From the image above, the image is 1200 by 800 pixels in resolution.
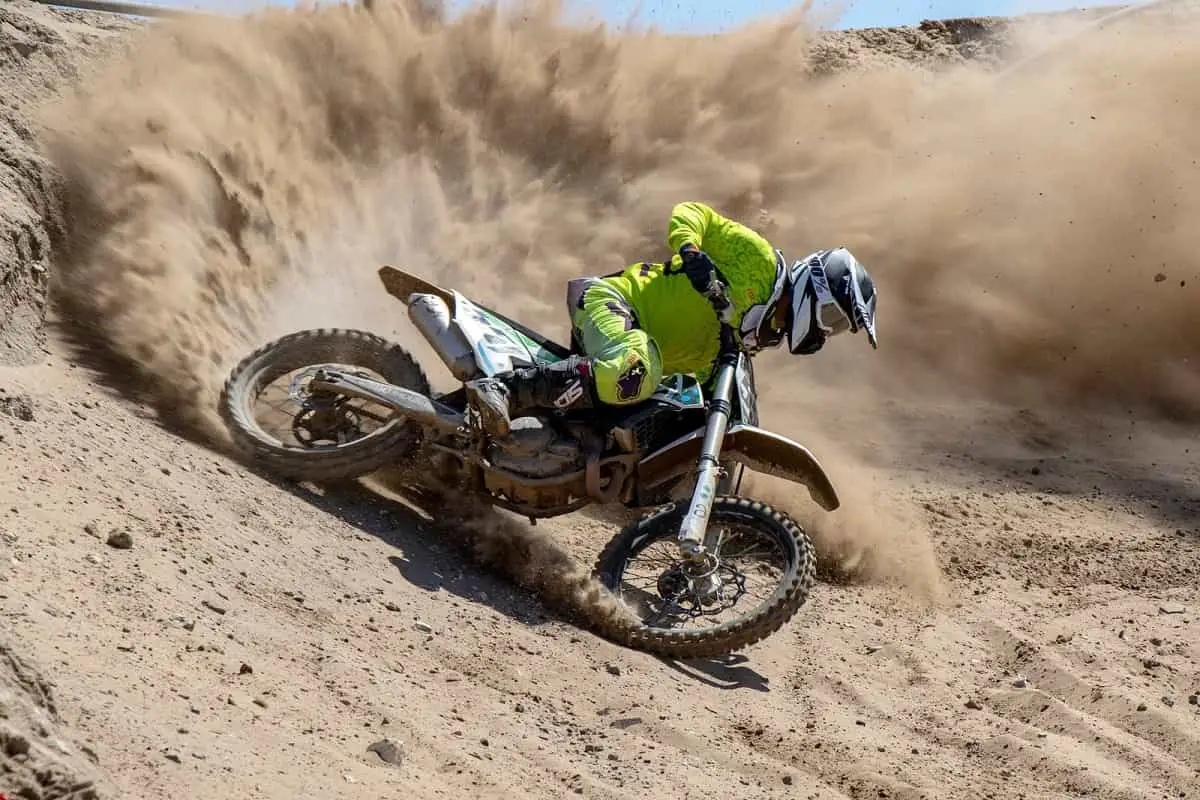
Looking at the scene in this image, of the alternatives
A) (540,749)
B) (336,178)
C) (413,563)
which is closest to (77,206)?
(336,178)

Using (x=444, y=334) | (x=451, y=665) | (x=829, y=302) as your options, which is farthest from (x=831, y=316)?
(x=451, y=665)

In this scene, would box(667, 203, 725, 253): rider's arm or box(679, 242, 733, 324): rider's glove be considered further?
box(667, 203, 725, 253): rider's arm

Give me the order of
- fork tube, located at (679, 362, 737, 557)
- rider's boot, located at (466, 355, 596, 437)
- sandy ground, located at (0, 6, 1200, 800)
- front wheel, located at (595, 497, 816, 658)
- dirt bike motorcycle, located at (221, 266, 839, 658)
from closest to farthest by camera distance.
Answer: sandy ground, located at (0, 6, 1200, 800), fork tube, located at (679, 362, 737, 557), front wheel, located at (595, 497, 816, 658), dirt bike motorcycle, located at (221, 266, 839, 658), rider's boot, located at (466, 355, 596, 437)

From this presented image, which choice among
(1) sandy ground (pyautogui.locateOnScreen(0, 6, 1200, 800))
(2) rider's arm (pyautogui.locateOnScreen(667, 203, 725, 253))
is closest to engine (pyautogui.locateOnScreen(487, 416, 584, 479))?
(1) sandy ground (pyautogui.locateOnScreen(0, 6, 1200, 800))

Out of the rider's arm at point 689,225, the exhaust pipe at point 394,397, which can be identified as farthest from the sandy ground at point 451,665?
the rider's arm at point 689,225

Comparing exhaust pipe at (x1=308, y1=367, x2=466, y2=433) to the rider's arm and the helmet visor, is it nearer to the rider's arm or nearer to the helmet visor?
the rider's arm

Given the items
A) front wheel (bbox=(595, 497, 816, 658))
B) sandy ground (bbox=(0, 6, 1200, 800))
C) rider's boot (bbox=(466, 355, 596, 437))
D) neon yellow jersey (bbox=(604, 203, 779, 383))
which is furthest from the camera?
neon yellow jersey (bbox=(604, 203, 779, 383))

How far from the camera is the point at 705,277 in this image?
20.8ft

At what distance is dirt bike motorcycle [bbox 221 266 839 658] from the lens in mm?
5961

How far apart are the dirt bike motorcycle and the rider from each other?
0.14 metres

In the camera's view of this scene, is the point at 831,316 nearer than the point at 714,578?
No

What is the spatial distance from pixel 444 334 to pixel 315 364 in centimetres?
79

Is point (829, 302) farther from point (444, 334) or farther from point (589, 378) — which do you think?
point (444, 334)

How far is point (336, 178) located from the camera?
9094mm
